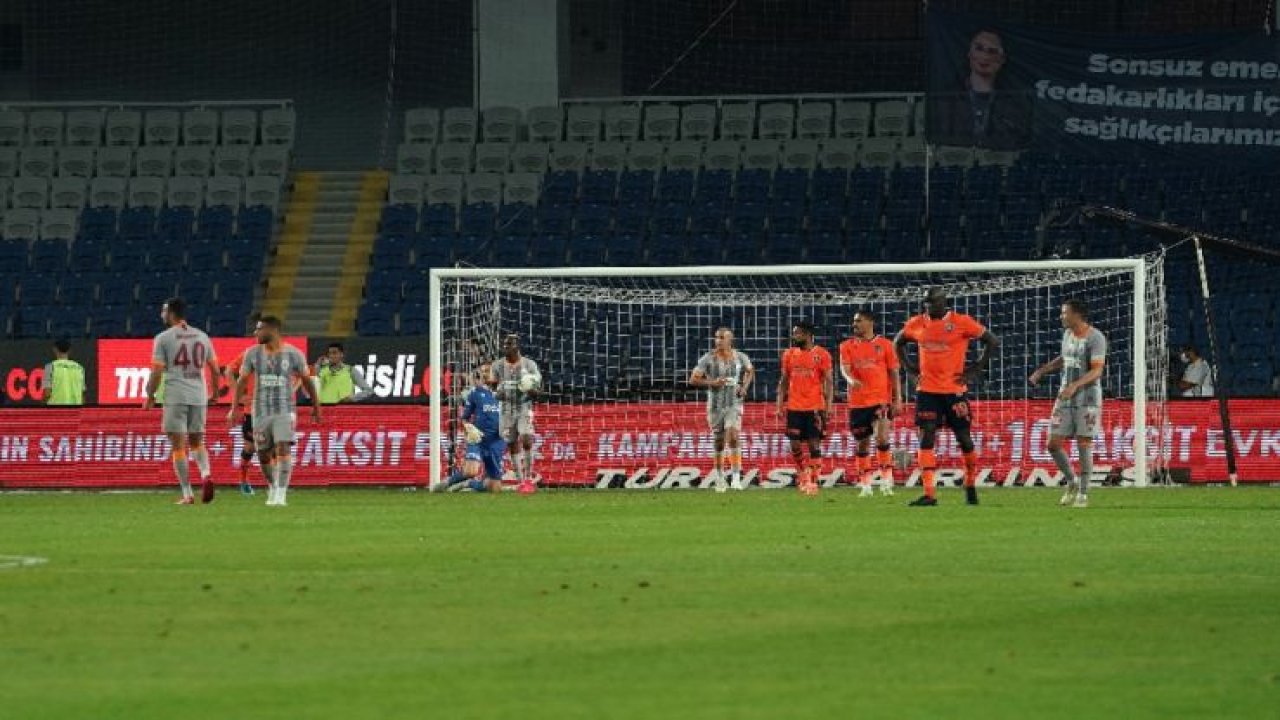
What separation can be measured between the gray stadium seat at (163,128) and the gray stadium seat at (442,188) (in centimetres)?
548

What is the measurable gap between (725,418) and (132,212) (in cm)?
1870

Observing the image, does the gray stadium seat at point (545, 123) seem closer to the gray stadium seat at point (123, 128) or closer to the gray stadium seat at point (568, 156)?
the gray stadium seat at point (568, 156)

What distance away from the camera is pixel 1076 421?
79.2 feet

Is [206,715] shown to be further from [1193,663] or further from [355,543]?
[355,543]

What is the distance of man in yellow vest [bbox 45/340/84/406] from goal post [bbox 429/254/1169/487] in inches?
214

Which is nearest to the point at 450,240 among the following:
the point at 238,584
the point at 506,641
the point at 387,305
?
the point at 387,305

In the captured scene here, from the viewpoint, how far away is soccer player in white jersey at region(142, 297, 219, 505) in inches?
1002

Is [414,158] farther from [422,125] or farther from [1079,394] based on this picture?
[1079,394]

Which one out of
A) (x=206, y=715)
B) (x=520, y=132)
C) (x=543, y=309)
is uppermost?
(x=520, y=132)

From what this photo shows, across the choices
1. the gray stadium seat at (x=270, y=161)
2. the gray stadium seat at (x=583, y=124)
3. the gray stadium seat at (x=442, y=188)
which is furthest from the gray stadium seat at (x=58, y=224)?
the gray stadium seat at (x=583, y=124)

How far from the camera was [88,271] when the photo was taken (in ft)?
142

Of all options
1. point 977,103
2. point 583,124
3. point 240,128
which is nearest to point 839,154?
point 583,124

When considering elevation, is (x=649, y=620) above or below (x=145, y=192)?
below

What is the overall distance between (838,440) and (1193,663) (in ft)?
75.3
